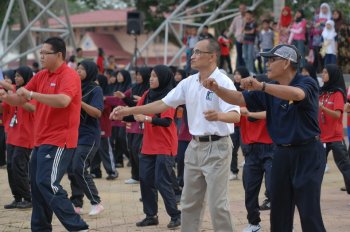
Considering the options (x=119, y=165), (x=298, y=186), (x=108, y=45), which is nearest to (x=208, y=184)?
(x=298, y=186)

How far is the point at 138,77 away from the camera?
11.4 metres

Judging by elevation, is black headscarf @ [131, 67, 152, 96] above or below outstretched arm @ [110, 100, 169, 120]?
below

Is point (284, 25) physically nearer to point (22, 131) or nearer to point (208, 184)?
point (22, 131)

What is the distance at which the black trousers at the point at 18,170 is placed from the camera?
1059cm

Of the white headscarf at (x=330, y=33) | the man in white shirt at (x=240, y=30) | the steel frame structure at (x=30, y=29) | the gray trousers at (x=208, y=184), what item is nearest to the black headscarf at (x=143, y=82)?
the gray trousers at (x=208, y=184)

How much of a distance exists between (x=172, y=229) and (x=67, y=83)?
2.43 metres

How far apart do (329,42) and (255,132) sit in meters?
10.3

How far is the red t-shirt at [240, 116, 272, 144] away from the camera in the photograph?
9.09 m

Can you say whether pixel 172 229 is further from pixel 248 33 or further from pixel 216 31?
A: pixel 216 31

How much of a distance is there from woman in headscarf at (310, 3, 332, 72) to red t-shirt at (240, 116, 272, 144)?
1031 cm

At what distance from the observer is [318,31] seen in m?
19.5

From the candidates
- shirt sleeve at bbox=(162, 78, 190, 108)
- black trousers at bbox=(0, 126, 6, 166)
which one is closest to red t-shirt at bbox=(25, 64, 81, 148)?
shirt sleeve at bbox=(162, 78, 190, 108)

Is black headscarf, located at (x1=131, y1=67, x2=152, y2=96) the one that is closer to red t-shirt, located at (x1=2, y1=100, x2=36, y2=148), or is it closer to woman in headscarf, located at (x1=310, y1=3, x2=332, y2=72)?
red t-shirt, located at (x1=2, y1=100, x2=36, y2=148)

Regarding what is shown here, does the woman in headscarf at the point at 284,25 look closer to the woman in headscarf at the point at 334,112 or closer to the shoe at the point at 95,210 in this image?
the woman in headscarf at the point at 334,112
